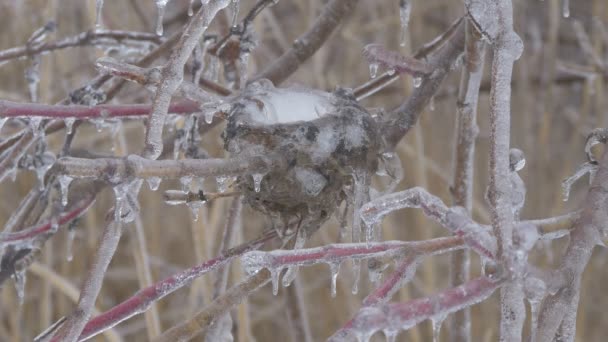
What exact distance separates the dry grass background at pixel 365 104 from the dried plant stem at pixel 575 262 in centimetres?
85

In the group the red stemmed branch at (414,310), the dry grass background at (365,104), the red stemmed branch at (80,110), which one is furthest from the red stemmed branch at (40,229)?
the dry grass background at (365,104)

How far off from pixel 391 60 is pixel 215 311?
23 centimetres

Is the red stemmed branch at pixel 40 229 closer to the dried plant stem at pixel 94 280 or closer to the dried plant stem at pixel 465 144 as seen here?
the dried plant stem at pixel 94 280

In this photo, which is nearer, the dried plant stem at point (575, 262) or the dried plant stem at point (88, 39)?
the dried plant stem at point (575, 262)

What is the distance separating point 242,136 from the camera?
583 mm

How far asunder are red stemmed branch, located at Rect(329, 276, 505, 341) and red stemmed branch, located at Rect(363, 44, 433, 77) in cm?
24

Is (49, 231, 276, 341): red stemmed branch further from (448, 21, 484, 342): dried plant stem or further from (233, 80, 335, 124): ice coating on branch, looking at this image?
(448, 21, 484, 342): dried plant stem

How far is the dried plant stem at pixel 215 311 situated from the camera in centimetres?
55

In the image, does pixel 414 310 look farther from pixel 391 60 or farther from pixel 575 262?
pixel 391 60

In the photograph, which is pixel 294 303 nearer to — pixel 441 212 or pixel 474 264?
pixel 441 212

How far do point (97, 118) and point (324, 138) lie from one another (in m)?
0.17

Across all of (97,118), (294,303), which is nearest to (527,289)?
(97,118)

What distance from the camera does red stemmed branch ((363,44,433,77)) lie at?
0.60 meters

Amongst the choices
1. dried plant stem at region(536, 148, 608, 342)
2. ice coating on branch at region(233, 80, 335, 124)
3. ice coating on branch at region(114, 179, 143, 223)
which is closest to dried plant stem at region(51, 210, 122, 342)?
ice coating on branch at region(114, 179, 143, 223)
